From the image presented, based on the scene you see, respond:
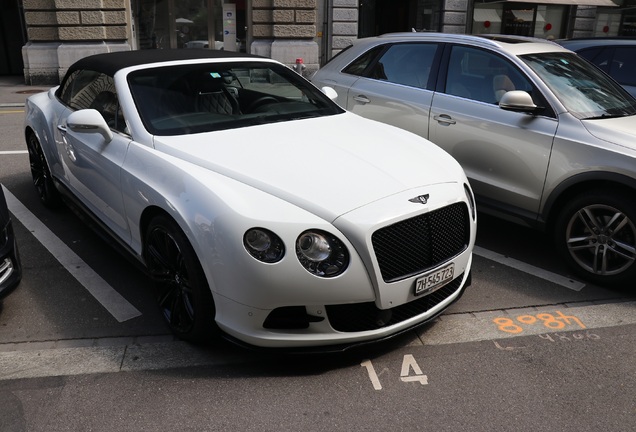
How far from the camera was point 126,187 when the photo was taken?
3760 mm

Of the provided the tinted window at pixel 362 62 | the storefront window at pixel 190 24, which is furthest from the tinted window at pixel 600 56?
the storefront window at pixel 190 24

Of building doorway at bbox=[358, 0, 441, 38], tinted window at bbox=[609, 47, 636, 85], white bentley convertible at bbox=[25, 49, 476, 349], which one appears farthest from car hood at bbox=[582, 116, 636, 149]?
building doorway at bbox=[358, 0, 441, 38]

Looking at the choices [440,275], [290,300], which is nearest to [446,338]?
[440,275]

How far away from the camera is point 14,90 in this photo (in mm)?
14695

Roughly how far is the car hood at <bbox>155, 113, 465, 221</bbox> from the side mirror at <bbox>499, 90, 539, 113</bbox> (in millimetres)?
887

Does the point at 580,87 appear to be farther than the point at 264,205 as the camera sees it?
Yes

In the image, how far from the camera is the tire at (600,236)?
4125 mm

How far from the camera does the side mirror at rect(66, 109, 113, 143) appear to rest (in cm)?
393

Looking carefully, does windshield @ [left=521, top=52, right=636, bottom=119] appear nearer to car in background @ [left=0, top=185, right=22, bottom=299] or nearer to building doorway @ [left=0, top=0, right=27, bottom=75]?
car in background @ [left=0, top=185, right=22, bottom=299]

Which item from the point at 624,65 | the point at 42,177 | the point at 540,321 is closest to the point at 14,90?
the point at 42,177

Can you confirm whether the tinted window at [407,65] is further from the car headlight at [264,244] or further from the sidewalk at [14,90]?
the sidewalk at [14,90]

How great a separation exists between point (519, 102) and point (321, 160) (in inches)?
72.8

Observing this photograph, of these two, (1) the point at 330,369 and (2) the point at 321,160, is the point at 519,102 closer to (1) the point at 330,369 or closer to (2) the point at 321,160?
(2) the point at 321,160

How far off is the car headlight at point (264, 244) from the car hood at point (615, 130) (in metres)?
2.64
